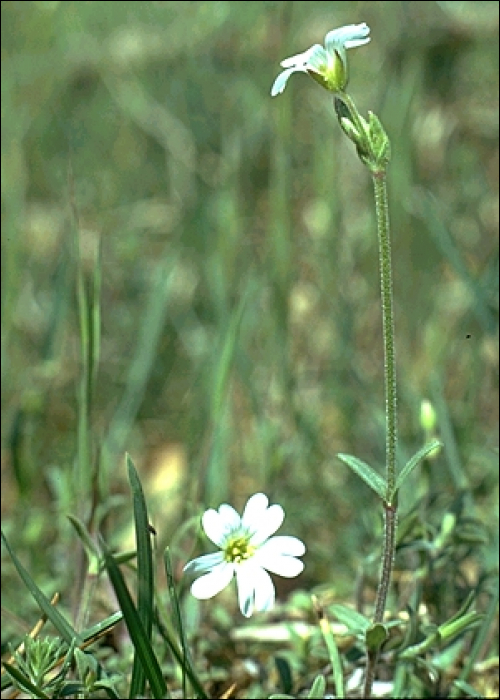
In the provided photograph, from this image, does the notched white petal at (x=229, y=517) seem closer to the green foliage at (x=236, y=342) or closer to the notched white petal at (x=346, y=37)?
the green foliage at (x=236, y=342)

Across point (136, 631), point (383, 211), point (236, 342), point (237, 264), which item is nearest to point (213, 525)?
point (136, 631)

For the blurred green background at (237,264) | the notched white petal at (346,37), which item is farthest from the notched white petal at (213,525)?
the notched white petal at (346,37)

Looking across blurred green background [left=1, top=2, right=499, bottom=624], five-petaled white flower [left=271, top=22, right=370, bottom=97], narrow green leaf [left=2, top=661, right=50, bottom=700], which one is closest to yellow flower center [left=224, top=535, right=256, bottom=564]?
narrow green leaf [left=2, top=661, right=50, bottom=700]

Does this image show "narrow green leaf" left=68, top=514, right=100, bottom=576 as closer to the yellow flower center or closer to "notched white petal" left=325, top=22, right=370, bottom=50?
the yellow flower center

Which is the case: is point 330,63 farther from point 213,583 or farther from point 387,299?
point 213,583

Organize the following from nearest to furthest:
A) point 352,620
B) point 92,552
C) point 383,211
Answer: point 383,211, point 352,620, point 92,552

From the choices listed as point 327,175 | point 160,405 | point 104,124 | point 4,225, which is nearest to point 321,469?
point 160,405
